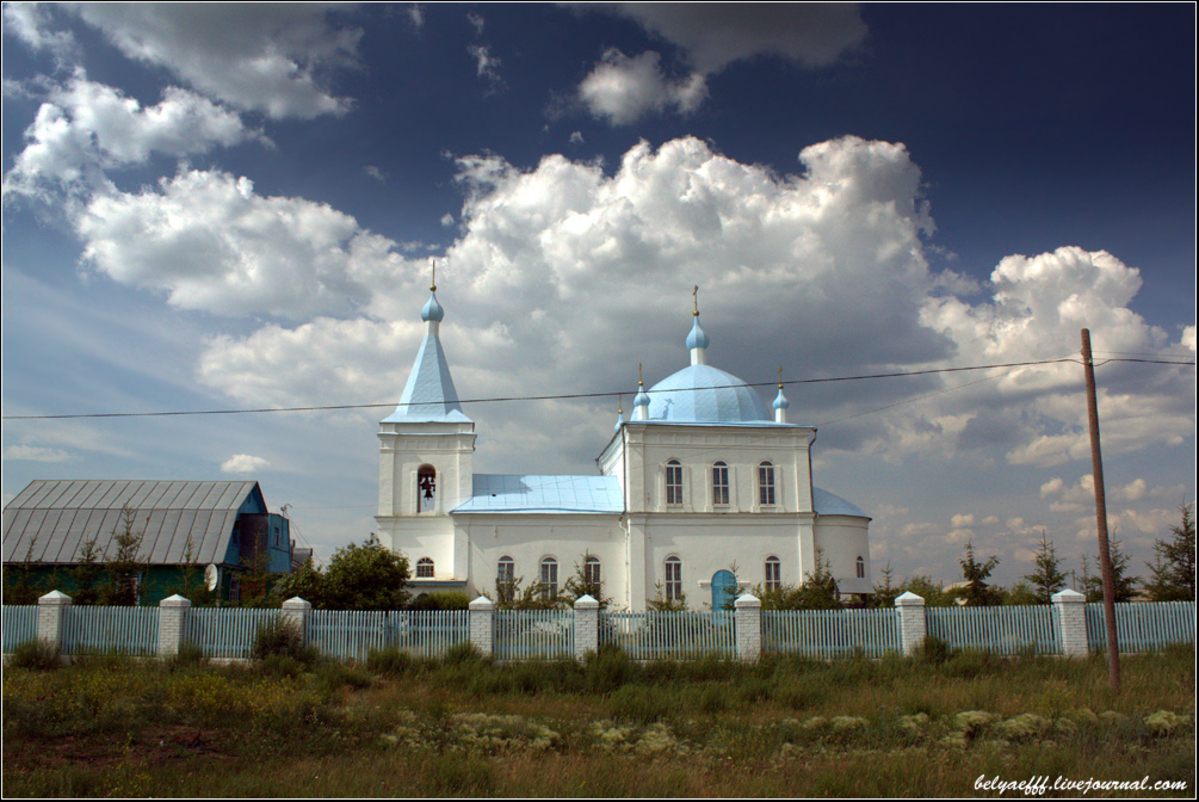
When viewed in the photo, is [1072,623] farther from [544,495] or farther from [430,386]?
[430,386]

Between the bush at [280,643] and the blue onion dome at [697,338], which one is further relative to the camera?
the blue onion dome at [697,338]

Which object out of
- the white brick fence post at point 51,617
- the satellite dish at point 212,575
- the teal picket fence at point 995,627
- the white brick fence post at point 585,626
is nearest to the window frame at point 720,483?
the teal picket fence at point 995,627

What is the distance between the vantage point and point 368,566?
19266 mm

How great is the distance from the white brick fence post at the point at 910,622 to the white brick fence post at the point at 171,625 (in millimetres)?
15022

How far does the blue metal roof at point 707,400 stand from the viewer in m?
28.5

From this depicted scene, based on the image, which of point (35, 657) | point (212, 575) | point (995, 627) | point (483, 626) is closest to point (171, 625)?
point (35, 657)

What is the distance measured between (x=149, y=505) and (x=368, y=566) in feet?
33.3

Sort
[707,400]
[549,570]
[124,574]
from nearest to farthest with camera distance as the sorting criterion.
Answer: [124,574], [549,570], [707,400]

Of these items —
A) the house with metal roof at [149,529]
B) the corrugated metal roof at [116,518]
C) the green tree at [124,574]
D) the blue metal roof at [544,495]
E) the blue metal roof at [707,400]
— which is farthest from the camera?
the blue metal roof at [707,400]

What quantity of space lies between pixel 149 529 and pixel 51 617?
24.7 ft

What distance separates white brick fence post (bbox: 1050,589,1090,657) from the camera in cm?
1641

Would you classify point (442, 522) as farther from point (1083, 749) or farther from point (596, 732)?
point (1083, 749)

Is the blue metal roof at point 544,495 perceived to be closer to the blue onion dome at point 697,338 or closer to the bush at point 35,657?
the blue onion dome at point 697,338

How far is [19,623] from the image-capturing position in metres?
16.8
